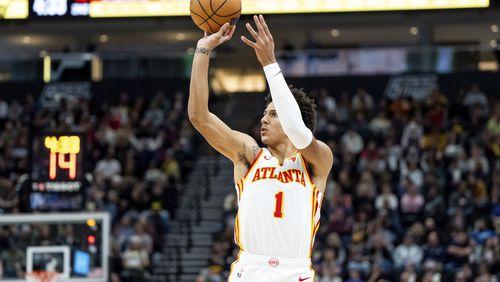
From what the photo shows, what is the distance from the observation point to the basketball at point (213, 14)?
6.91 meters

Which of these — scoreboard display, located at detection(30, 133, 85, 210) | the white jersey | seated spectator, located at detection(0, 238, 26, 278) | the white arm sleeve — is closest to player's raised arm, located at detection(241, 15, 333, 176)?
the white arm sleeve

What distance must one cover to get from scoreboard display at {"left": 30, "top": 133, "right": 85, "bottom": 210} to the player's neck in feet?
31.2

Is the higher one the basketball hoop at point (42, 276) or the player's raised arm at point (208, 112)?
the player's raised arm at point (208, 112)

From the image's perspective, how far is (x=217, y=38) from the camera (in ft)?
22.0

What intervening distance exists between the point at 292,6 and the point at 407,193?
19.9 feet

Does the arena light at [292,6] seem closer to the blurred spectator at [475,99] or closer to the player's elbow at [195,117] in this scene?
the blurred spectator at [475,99]

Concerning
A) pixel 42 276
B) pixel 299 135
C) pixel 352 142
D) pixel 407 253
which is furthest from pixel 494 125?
pixel 299 135

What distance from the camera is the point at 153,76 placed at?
26.8 metres

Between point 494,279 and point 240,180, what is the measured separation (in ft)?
42.1

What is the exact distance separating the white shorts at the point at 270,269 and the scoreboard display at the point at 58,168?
9.69m

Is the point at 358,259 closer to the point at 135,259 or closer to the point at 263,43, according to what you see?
the point at 135,259

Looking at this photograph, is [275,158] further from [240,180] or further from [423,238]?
[423,238]

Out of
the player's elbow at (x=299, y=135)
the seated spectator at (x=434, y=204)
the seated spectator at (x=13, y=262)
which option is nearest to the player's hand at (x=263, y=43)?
the player's elbow at (x=299, y=135)

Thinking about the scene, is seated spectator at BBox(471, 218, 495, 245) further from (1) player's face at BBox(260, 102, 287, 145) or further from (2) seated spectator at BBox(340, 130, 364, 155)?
(1) player's face at BBox(260, 102, 287, 145)
